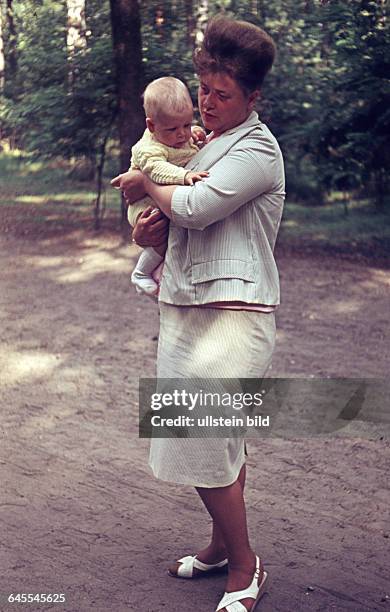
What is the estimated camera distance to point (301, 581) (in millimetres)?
3391

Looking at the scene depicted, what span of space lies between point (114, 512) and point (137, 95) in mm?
5970

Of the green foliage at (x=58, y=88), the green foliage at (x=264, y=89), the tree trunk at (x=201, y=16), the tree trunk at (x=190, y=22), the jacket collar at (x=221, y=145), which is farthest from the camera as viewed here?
the tree trunk at (x=201, y=16)

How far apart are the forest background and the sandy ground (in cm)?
221

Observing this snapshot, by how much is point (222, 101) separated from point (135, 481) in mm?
2168

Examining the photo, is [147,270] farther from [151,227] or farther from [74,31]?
[74,31]

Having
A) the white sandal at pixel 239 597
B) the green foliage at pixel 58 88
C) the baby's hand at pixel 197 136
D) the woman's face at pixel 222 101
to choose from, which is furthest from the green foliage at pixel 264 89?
the white sandal at pixel 239 597

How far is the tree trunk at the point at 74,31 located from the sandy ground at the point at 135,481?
3112mm

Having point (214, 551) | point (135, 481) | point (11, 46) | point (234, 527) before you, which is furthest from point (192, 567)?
point (11, 46)

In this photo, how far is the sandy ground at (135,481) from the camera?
3.36 m

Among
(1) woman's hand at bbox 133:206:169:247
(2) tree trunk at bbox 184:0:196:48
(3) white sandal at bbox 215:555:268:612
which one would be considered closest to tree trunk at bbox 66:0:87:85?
(2) tree trunk at bbox 184:0:196:48

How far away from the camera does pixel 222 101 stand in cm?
275

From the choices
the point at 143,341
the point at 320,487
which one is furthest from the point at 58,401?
the point at 320,487

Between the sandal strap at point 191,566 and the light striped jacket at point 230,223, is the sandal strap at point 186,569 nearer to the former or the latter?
the sandal strap at point 191,566

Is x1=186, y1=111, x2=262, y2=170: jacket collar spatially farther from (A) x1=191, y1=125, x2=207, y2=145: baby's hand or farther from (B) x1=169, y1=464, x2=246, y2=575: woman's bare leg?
(B) x1=169, y1=464, x2=246, y2=575: woman's bare leg
